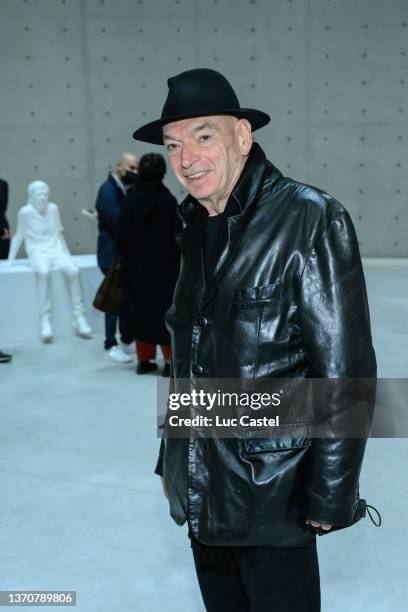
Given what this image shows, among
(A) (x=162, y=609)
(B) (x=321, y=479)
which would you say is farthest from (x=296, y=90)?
(B) (x=321, y=479)

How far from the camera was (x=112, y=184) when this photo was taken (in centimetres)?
643

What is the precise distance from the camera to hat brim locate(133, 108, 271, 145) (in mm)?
1646

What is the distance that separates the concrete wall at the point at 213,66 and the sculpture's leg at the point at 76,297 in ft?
14.4

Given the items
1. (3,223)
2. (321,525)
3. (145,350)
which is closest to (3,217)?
(3,223)

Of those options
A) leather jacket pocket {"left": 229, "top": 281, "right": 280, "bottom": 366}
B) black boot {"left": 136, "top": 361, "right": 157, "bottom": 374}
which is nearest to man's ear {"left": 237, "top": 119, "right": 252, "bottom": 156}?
leather jacket pocket {"left": 229, "top": 281, "right": 280, "bottom": 366}

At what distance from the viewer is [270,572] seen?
1.64 meters

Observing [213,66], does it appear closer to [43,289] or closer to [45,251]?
[45,251]

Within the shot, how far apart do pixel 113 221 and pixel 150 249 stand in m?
0.85

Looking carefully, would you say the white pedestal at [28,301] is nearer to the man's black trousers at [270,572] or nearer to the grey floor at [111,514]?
the grey floor at [111,514]

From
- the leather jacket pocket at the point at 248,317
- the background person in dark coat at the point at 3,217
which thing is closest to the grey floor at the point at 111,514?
the leather jacket pocket at the point at 248,317

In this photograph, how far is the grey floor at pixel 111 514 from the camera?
9.47ft

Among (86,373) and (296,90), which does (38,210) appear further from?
(296,90)

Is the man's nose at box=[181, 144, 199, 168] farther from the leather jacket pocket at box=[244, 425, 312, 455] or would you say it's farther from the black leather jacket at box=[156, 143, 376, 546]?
the leather jacket pocket at box=[244, 425, 312, 455]

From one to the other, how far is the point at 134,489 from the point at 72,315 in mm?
3966
